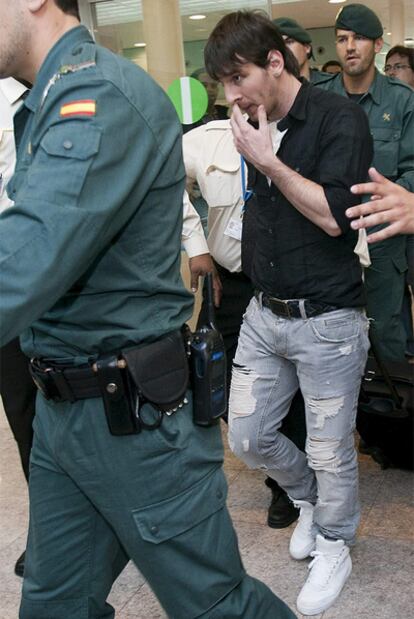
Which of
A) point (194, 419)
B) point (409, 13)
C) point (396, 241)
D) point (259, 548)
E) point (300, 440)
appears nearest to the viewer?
point (194, 419)

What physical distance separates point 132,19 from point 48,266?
15.5 ft

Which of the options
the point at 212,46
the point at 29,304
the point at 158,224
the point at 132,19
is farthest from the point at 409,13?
the point at 29,304

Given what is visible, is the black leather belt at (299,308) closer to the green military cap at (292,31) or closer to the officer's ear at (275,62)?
the officer's ear at (275,62)

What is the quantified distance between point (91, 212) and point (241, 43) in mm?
1283

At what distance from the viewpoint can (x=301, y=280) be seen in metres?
2.55

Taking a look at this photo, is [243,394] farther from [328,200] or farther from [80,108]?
[80,108]

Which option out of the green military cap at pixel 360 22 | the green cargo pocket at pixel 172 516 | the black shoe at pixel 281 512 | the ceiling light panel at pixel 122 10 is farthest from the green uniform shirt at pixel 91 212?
the ceiling light panel at pixel 122 10

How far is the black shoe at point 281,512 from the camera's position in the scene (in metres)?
3.21

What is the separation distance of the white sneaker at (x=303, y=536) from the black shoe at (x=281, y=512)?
0.23 meters

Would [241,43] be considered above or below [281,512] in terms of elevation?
above

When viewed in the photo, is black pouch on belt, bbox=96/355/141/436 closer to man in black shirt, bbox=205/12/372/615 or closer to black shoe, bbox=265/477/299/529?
man in black shirt, bbox=205/12/372/615

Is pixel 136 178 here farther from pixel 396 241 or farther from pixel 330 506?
pixel 396 241

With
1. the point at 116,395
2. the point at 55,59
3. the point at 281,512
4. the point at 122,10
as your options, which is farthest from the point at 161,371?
the point at 122,10

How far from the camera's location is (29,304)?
4.43 ft
